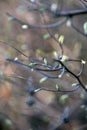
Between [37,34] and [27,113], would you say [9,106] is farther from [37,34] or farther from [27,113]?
[37,34]

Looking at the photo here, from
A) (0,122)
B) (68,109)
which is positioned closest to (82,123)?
(68,109)

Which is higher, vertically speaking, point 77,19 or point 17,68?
point 77,19

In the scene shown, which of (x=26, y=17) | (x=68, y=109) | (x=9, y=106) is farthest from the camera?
(x=26, y=17)

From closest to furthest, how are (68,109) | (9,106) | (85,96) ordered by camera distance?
(85,96) → (68,109) → (9,106)

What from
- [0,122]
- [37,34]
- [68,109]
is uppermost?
[37,34]

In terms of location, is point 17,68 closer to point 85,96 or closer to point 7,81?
point 7,81


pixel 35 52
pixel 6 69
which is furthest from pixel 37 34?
pixel 6 69

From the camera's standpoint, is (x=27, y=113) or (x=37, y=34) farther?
(x=37, y=34)
